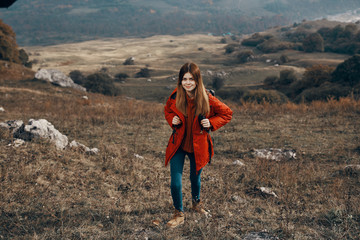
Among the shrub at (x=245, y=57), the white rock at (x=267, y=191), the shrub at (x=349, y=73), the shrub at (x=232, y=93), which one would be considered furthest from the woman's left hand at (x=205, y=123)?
the shrub at (x=245, y=57)

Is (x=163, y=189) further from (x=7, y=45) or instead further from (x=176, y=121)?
(x=7, y=45)

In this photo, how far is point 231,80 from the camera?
32.9m

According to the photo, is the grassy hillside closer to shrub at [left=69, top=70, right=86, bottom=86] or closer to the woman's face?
A: the woman's face

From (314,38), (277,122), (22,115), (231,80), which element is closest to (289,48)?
(314,38)

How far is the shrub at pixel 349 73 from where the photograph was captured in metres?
19.3

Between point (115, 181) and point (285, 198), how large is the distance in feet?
9.38

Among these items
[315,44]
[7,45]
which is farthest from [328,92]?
[315,44]

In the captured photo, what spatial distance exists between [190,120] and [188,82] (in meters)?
0.45

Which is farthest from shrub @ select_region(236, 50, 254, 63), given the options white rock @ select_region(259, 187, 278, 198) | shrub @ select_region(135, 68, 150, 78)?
white rock @ select_region(259, 187, 278, 198)

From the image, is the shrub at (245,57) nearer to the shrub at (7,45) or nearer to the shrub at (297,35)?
the shrub at (297,35)

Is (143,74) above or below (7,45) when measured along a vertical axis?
below

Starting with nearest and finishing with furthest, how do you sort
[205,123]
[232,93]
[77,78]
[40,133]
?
[205,123]
[40,133]
[232,93]
[77,78]

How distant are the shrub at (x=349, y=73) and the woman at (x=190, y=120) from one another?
20.0 m

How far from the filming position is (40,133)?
19.4 feet
